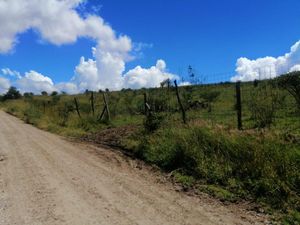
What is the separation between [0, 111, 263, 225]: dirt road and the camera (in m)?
6.97

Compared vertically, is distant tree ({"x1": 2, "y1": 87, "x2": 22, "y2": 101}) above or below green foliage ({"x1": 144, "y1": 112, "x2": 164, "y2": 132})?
above

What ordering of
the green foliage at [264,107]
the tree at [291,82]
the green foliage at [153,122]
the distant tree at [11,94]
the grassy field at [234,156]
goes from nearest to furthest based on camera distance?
the grassy field at [234,156]
the green foliage at [264,107]
the green foliage at [153,122]
the tree at [291,82]
the distant tree at [11,94]

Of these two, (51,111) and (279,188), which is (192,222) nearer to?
(279,188)

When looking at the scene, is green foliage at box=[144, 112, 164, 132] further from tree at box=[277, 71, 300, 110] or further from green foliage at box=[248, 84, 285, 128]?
tree at box=[277, 71, 300, 110]

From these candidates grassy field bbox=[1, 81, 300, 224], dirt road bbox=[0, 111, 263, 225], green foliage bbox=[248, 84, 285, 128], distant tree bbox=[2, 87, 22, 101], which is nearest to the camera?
dirt road bbox=[0, 111, 263, 225]

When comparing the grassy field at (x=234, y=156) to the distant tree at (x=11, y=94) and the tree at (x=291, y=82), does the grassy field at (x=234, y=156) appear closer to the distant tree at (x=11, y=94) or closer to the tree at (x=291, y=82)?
the tree at (x=291, y=82)

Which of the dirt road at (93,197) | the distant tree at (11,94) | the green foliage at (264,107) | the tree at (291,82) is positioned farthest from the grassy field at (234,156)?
the distant tree at (11,94)

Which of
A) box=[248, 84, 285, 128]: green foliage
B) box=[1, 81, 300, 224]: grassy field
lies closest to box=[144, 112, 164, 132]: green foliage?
box=[1, 81, 300, 224]: grassy field

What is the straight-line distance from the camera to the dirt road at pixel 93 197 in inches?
275

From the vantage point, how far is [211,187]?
8.75 metres

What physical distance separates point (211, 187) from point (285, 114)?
9.47 metres

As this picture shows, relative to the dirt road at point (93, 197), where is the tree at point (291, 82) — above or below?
above

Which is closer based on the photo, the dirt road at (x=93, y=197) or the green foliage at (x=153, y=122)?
the dirt road at (x=93, y=197)

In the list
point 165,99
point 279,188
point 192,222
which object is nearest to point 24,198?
point 192,222
